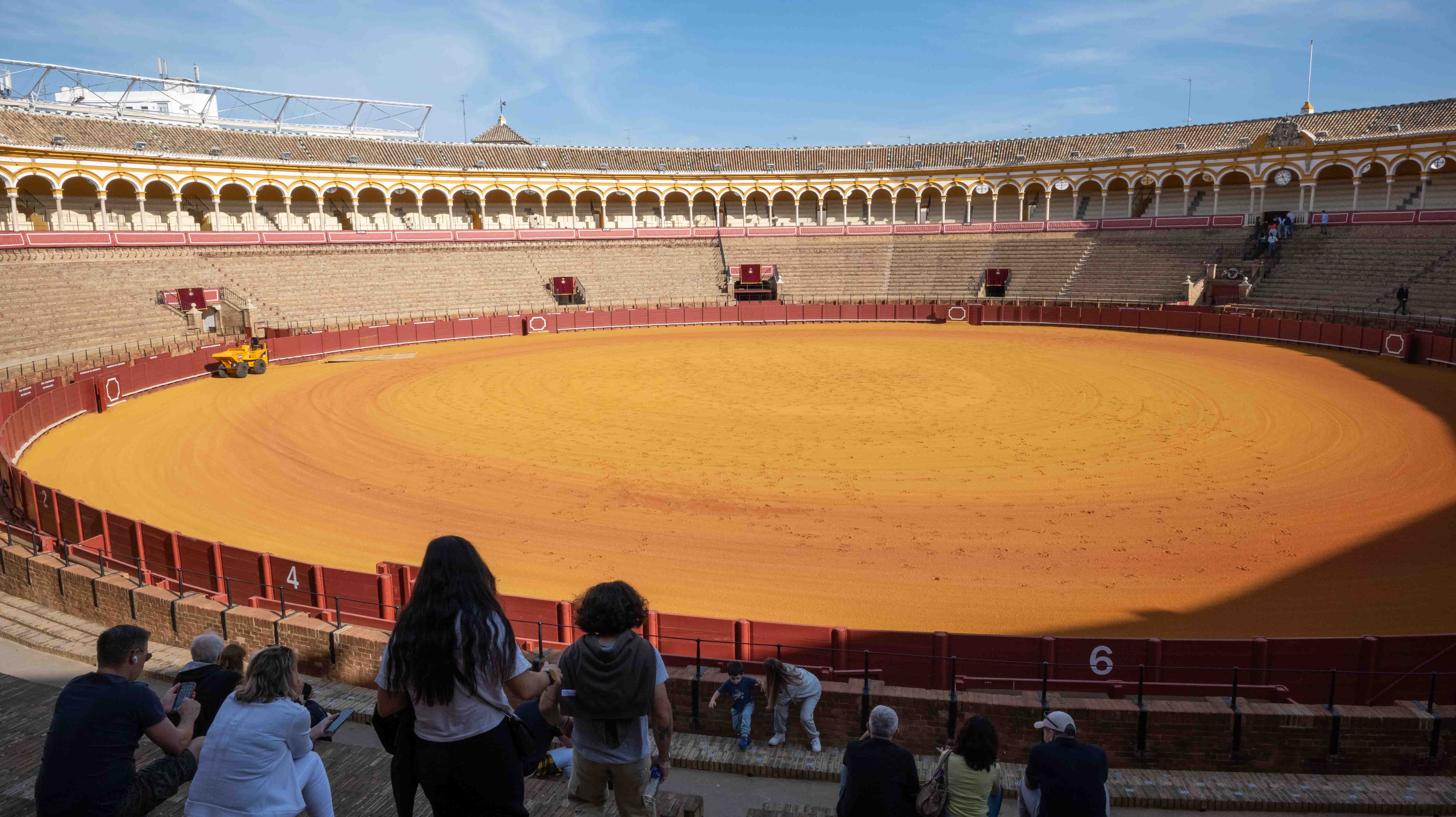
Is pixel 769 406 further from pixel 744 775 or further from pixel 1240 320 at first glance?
pixel 1240 320

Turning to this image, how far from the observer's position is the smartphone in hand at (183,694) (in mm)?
4918

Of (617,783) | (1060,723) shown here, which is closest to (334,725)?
(617,783)

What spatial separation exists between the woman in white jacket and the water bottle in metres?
1.69

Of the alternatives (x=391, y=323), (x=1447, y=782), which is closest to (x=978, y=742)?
(x=1447, y=782)

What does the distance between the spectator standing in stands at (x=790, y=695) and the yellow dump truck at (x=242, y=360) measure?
2901cm

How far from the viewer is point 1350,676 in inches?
352

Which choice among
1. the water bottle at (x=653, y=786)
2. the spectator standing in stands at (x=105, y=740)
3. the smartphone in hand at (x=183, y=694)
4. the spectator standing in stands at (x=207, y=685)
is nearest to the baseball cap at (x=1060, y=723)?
the water bottle at (x=653, y=786)

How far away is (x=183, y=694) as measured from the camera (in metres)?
5.07

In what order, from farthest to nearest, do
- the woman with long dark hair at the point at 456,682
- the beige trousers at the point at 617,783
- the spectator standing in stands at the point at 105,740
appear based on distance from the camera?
the beige trousers at the point at 617,783, the spectator standing in stands at the point at 105,740, the woman with long dark hair at the point at 456,682

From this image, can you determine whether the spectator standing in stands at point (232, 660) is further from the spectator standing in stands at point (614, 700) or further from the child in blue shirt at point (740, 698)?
the child in blue shirt at point (740, 698)

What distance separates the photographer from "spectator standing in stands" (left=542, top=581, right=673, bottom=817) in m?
4.25

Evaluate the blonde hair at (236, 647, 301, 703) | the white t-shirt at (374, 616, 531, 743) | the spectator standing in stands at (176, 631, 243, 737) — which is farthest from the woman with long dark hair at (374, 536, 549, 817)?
the spectator standing in stands at (176, 631, 243, 737)

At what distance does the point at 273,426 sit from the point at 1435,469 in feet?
85.0

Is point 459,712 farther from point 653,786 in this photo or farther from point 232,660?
point 232,660
